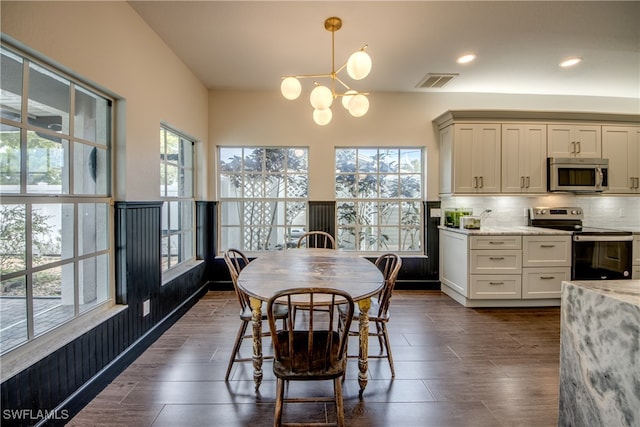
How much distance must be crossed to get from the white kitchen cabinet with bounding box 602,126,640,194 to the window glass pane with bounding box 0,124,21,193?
5540 mm

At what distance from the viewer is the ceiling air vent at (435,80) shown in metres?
3.48

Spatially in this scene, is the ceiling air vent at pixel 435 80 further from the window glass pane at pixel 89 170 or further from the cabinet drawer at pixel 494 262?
the window glass pane at pixel 89 170

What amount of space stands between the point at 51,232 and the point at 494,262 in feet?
12.8

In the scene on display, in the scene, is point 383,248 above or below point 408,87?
below

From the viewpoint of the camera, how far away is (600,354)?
107 cm

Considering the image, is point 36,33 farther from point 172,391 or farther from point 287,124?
point 287,124

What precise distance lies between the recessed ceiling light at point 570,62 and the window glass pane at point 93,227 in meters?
4.50

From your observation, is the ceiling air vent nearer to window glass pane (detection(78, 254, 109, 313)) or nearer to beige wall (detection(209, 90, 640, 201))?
beige wall (detection(209, 90, 640, 201))

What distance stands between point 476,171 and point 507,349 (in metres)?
2.11

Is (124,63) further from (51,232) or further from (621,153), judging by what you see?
(621,153)

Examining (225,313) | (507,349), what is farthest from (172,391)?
(507,349)

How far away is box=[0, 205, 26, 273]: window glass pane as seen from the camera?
143cm

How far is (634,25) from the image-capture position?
8.27ft

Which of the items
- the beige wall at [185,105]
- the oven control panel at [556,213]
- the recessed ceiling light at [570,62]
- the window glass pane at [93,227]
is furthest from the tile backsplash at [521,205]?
the window glass pane at [93,227]
